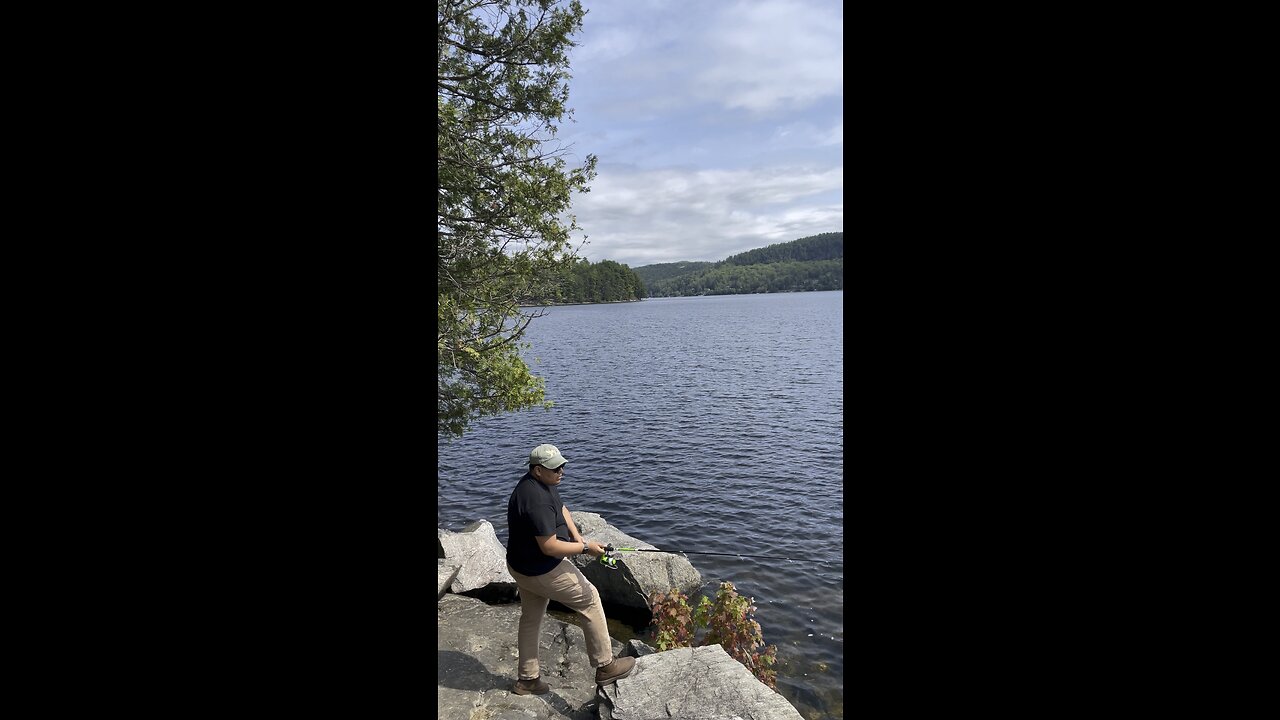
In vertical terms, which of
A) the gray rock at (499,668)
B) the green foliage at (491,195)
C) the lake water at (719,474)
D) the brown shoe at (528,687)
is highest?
the green foliage at (491,195)

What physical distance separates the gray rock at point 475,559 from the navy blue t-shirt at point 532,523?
4.02 meters

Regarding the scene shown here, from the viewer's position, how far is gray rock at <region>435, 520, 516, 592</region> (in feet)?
29.5

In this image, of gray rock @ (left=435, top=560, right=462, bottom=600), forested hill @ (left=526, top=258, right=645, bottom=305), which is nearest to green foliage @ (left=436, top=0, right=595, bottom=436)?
gray rock @ (left=435, top=560, right=462, bottom=600)

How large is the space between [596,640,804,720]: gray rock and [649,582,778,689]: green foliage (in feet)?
6.40

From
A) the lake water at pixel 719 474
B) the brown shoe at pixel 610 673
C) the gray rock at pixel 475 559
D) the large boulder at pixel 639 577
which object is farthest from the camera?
the lake water at pixel 719 474

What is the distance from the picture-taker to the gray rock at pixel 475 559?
29.5 ft

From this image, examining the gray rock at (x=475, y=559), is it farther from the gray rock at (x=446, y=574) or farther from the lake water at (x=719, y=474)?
the lake water at (x=719, y=474)

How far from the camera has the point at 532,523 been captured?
5086 millimetres

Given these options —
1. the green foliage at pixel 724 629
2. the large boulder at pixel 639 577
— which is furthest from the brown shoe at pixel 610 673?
the large boulder at pixel 639 577

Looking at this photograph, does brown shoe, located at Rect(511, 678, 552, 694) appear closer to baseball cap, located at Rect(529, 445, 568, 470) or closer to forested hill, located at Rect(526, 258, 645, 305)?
baseball cap, located at Rect(529, 445, 568, 470)

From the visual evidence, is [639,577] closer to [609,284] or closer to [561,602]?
[561,602]
